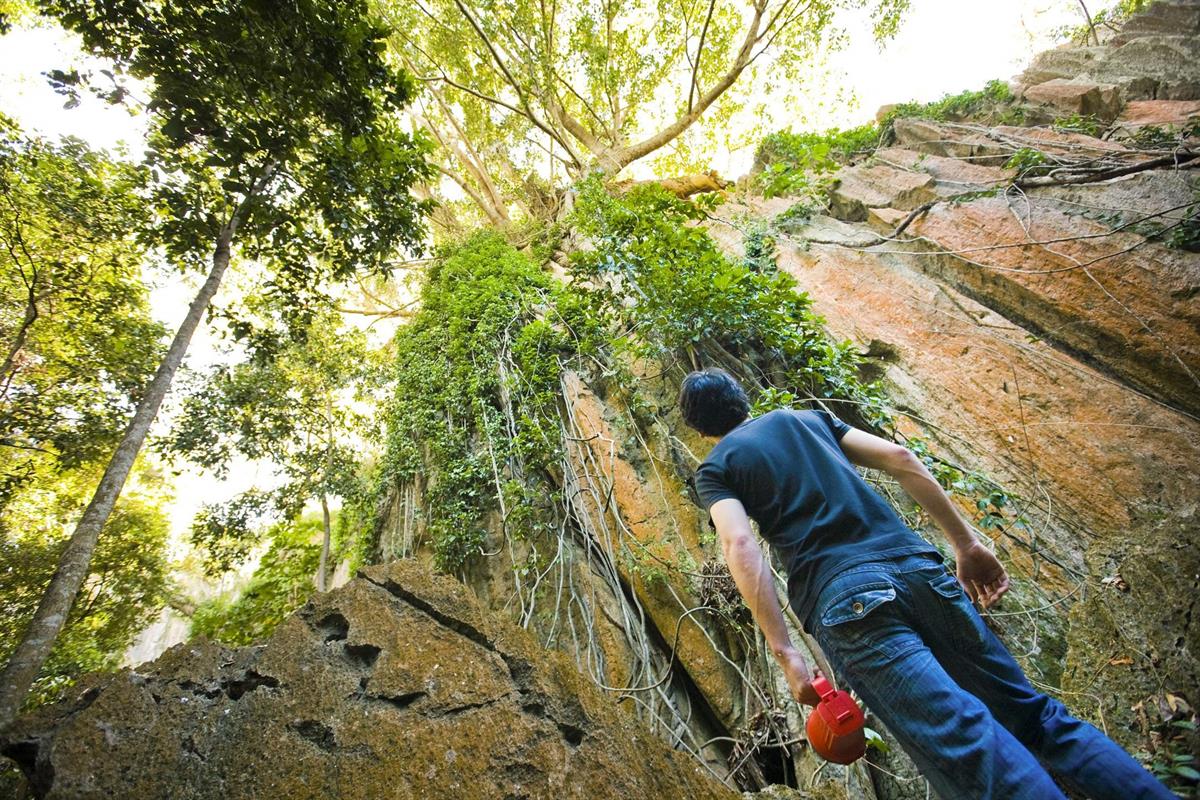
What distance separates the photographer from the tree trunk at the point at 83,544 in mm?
2336

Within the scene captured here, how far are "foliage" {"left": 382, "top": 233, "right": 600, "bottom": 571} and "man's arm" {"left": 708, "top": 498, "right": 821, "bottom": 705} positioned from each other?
2.33 meters

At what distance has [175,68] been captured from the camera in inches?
102

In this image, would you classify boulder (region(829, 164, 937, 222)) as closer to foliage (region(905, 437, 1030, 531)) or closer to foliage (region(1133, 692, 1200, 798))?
foliage (region(905, 437, 1030, 531))

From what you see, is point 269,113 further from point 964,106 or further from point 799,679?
point 964,106

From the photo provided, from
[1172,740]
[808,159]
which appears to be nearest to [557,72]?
[808,159]

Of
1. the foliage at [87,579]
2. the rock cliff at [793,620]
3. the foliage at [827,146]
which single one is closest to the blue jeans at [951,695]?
the rock cliff at [793,620]

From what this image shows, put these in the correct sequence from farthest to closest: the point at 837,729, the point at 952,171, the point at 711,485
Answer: the point at 952,171 → the point at 711,485 → the point at 837,729

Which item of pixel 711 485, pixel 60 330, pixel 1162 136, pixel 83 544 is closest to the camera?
pixel 711 485

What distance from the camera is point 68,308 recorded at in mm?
4977

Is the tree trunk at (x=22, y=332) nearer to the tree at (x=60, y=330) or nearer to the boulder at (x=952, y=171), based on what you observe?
the tree at (x=60, y=330)

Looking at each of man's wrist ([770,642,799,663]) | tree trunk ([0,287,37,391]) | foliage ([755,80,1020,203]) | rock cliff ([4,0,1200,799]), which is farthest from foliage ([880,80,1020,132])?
tree trunk ([0,287,37,391])

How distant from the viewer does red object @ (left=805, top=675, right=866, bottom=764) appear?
1276 mm

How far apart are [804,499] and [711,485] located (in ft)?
1.01

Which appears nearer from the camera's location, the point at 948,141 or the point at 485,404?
the point at 485,404
